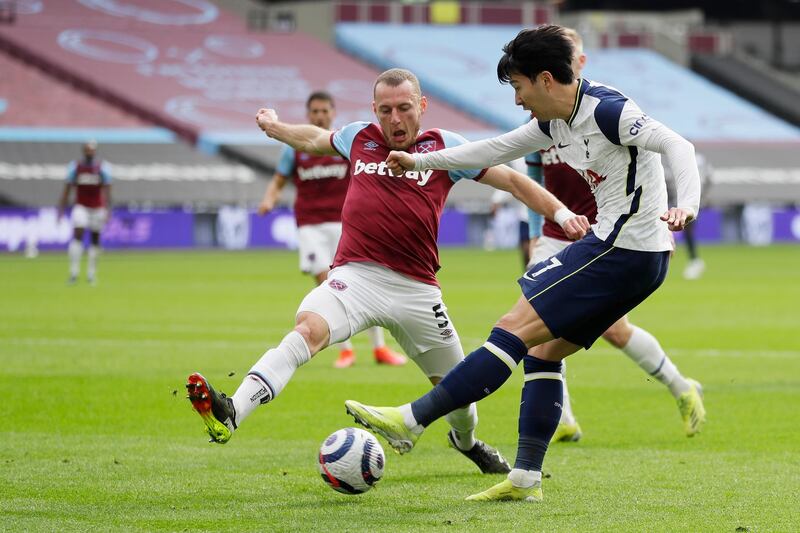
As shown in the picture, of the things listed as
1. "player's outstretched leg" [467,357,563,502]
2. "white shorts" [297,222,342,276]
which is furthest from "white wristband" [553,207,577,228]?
"white shorts" [297,222,342,276]

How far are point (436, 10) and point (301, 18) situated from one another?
5961 millimetres

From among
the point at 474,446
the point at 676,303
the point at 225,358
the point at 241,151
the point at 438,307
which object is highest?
the point at 438,307

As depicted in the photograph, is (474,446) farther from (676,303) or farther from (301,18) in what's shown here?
(301,18)

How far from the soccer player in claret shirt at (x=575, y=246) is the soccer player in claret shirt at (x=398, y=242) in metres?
→ 0.46

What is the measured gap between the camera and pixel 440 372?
23.3 ft

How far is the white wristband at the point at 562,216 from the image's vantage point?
22.2 ft

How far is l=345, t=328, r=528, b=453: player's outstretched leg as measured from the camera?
20.0 feet

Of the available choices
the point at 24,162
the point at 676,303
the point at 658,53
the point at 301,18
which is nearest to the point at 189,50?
the point at 301,18

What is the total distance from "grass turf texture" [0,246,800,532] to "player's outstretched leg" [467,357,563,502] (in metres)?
0.15

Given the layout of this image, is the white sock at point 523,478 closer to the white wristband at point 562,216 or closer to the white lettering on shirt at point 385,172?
the white wristband at point 562,216

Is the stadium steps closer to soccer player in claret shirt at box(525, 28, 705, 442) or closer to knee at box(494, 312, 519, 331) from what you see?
soccer player in claret shirt at box(525, 28, 705, 442)

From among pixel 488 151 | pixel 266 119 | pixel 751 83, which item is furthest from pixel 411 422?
pixel 751 83

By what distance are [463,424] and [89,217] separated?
1978 centimetres

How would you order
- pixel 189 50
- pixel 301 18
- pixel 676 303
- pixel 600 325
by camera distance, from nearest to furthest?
pixel 600 325 → pixel 676 303 → pixel 189 50 → pixel 301 18
